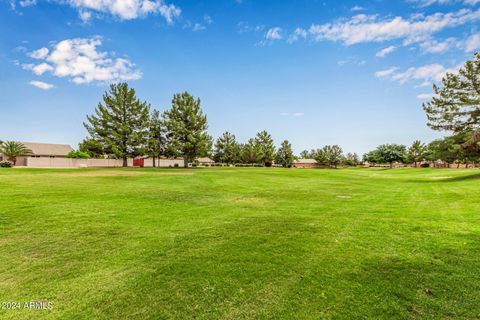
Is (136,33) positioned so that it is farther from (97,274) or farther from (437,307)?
(437,307)

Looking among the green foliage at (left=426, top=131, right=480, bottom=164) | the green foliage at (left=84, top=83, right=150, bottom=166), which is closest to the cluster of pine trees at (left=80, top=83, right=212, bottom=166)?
the green foliage at (left=84, top=83, right=150, bottom=166)

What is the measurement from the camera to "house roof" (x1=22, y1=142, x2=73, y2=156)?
2309 inches

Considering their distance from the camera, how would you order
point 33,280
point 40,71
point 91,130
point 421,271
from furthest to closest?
point 91,130
point 40,71
point 421,271
point 33,280

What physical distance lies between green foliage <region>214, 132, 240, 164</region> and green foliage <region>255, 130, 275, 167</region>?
766 centimetres

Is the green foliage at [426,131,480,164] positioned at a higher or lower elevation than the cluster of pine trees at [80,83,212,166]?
lower

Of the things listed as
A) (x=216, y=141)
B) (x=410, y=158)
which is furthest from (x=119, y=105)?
(x=410, y=158)

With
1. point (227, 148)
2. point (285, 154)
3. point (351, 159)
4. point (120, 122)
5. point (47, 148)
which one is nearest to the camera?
point (120, 122)

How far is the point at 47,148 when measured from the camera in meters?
61.6

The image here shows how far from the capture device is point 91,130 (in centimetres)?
4447

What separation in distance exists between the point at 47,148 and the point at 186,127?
40.0 metres

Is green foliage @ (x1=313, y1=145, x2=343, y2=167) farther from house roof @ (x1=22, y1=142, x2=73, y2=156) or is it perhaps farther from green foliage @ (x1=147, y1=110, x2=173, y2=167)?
house roof @ (x1=22, y1=142, x2=73, y2=156)

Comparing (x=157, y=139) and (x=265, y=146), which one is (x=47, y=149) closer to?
(x=157, y=139)

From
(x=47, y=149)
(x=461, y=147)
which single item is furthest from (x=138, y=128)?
(x=461, y=147)

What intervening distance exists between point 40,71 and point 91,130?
16.5 m
